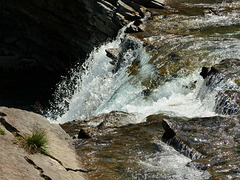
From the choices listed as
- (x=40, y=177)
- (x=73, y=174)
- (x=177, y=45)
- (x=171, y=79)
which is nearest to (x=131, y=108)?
(x=171, y=79)

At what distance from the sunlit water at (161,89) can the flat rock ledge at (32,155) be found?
2.25ft

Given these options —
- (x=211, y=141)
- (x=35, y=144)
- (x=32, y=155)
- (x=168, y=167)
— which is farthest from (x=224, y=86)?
(x=32, y=155)

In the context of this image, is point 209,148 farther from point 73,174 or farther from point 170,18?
point 170,18

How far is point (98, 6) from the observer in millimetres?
25000

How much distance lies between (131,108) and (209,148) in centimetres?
665

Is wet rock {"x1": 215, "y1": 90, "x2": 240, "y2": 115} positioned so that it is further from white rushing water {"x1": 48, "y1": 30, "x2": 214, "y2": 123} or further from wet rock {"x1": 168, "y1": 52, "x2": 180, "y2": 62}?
wet rock {"x1": 168, "y1": 52, "x2": 180, "y2": 62}

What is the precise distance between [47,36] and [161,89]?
19.3 m


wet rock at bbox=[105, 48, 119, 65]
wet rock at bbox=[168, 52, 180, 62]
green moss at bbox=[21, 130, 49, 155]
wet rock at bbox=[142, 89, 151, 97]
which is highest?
wet rock at bbox=[105, 48, 119, 65]

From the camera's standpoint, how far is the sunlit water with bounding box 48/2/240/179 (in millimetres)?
8188

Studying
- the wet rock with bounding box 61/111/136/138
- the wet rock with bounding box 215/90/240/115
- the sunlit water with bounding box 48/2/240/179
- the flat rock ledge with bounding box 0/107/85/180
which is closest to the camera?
the flat rock ledge with bounding box 0/107/85/180

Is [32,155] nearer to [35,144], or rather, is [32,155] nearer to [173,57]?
[35,144]

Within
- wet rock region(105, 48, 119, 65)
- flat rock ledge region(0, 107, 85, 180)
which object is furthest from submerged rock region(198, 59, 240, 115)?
wet rock region(105, 48, 119, 65)

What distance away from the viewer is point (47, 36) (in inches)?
1236

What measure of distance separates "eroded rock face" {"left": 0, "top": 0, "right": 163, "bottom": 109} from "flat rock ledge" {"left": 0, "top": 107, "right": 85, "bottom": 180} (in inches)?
621
